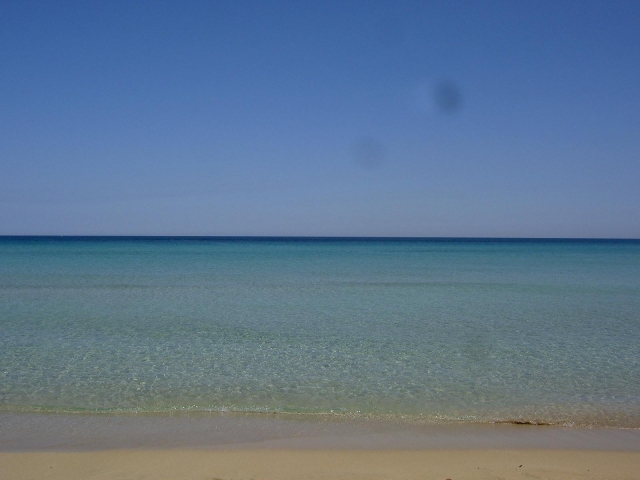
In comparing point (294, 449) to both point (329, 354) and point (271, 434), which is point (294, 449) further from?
point (329, 354)

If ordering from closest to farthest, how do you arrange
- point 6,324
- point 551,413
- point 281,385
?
point 551,413, point 281,385, point 6,324

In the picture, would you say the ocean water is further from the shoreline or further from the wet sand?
the wet sand

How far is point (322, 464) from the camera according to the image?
478 centimetres

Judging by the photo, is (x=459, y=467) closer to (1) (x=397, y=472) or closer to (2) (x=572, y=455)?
(1) (x=397, y=472)

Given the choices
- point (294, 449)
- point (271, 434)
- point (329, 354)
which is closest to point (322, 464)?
point (294, 449)

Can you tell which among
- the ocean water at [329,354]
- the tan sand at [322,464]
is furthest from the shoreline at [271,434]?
the ocean water at [329,354]

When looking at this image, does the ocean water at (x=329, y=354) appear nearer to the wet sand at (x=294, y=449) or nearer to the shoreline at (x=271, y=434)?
the shoreline at (x=271, y=434)

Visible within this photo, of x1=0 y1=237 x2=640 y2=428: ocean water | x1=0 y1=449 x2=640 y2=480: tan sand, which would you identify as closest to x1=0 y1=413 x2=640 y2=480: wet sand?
x1=0 y1=449 x2=640 y2=480: tan sand

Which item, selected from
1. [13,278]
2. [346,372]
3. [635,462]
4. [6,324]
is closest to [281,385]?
[346,372]

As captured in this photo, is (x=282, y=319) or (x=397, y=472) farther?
(x=282, y=319)

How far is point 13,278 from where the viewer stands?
2064 cm

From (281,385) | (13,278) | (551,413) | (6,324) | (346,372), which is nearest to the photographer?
(551,413)

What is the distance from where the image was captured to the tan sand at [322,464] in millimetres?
4555

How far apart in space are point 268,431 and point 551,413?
3.20m
